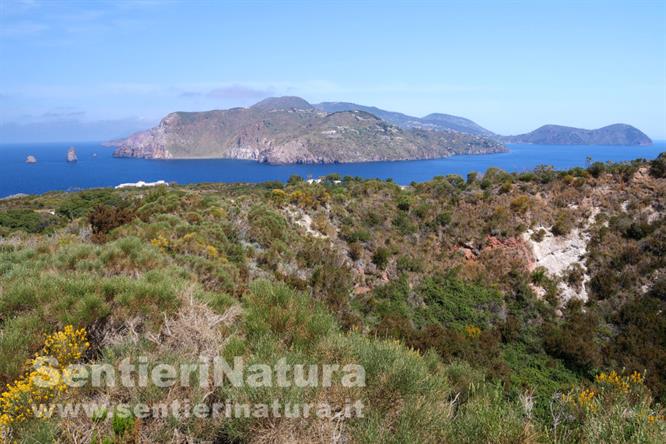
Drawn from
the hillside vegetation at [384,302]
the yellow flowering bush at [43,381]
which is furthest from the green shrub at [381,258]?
the yellow flowering bush at [43,381]

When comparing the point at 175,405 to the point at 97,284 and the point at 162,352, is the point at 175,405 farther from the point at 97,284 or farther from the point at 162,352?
the point at 97,284

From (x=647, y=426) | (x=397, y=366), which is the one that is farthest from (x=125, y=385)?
(x=647, y=426)

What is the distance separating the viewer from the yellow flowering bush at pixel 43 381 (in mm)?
2914

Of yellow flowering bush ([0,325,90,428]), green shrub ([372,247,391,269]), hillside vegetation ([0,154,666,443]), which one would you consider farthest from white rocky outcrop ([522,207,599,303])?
yellow flowering bush ([0,325,90,428])

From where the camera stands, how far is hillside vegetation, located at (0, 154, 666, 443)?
3.01 m

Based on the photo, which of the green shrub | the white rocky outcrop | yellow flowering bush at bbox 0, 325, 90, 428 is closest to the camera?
yellow flowering bush at bbox 0, 325, 90, 428

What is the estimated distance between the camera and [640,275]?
14.6 m

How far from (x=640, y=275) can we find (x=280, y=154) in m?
155

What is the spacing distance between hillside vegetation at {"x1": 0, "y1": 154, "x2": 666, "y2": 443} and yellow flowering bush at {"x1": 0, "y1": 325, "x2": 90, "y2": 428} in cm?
3

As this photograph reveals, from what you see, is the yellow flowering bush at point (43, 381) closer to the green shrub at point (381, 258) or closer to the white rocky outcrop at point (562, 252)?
the green shrub at point (381, 258)

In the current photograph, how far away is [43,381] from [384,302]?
11017 mm

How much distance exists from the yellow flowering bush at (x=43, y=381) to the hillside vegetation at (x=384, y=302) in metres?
0.03

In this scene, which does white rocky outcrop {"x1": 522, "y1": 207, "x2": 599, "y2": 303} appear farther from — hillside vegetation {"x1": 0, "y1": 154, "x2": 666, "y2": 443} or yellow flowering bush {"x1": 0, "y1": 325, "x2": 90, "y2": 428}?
yellow flowering bush {"x1": 0, "y1": 325, "x2": 90, "y2": 428}

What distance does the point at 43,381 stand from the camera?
10.2 feet
